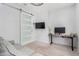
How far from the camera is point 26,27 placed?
1.38 m

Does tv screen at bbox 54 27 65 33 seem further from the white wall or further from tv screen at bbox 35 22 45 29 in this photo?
the white wall

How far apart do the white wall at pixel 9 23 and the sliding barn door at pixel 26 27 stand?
9 centimetres

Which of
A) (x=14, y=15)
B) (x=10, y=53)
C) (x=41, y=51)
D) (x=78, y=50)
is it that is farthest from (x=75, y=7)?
(x=10, y=53)

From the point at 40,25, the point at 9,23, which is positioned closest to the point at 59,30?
the point at 40,25

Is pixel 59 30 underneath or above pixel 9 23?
underneath

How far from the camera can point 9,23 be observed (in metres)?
1.31

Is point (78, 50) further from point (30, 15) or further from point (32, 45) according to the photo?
point (30, 15)

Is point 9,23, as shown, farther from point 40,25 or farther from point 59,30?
point 59,30

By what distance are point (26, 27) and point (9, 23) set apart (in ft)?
1.00

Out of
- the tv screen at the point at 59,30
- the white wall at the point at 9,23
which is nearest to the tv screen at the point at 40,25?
the tv screen at the point at 59,30

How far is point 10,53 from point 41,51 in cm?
51

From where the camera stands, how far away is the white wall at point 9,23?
1.25m

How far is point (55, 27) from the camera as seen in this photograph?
1.32 m

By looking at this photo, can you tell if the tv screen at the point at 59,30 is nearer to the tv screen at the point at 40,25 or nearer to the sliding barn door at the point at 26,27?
the tv screen at the point at 40,25
